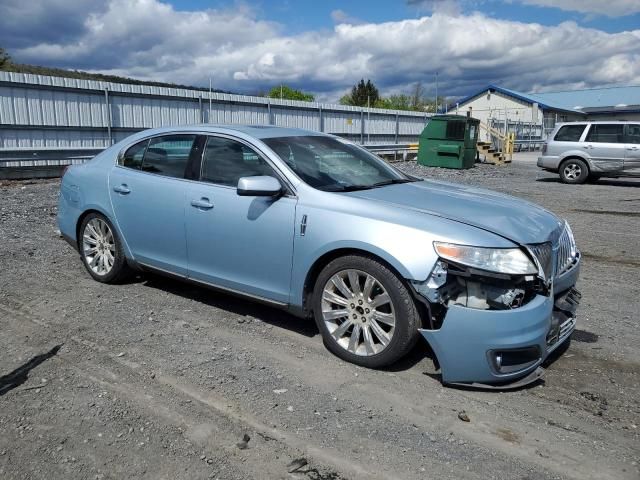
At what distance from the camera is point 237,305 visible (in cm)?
495

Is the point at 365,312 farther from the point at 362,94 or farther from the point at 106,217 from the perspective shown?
the point at 362,94

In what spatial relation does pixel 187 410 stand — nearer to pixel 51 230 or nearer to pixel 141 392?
pixel 141 392

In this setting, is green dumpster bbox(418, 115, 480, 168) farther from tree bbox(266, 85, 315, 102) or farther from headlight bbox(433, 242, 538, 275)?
tree bbox(266, 85, 315, 102)

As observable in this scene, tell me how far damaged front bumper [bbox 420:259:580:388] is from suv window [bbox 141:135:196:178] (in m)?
2.62

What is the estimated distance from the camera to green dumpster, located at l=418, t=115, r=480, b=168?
22.4m

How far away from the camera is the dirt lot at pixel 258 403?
8.83 feet

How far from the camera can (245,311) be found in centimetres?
480

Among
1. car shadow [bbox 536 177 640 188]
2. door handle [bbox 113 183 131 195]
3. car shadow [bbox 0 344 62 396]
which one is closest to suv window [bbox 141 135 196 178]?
door handle [bbox 113 183 131 195]

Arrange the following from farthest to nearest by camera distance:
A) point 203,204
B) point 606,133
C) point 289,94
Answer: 1. point 289,94
2. point 606,133
3. point 203,204

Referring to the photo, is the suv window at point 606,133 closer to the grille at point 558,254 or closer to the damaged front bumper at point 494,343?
the grille at point 558,254

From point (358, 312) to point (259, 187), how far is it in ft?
3.69

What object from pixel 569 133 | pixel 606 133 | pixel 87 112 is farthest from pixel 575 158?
pixel 87 112

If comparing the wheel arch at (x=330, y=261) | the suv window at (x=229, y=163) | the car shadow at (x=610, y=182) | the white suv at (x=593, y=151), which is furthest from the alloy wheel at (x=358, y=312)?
the car shadow at (x=610, y=182)

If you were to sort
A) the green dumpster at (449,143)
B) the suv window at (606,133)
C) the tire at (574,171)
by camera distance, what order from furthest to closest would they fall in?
1. the green dumpster at (449,143)
2. the tire at (574,171)
3. the suv window at (606,133)
